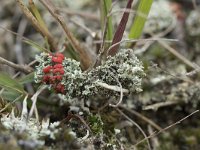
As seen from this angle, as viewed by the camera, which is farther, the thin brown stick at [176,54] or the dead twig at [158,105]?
the thin brown stick at [176,54]

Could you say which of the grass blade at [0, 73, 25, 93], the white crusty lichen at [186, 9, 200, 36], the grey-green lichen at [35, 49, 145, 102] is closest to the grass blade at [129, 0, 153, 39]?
the grey-green lichen at [35, 49, 145, 102]

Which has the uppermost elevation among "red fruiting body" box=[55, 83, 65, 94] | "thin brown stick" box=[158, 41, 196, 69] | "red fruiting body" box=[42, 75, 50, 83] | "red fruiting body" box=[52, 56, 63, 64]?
"thin brown stick" box=[158, 41, 196, 69]

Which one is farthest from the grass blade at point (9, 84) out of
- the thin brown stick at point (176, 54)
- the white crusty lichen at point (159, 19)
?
the white crusty lichen at point (159, 19)

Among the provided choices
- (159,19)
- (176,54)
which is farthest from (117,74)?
(159,19)

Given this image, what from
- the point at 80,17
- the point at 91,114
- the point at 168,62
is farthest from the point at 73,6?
the point at 91,114

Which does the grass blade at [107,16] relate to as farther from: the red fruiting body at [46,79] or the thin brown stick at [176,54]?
the thin brown stick at [176,54]

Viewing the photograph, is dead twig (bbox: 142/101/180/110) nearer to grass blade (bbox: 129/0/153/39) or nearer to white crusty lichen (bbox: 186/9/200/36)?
grass blade (bbox: 129/0/153/39)
